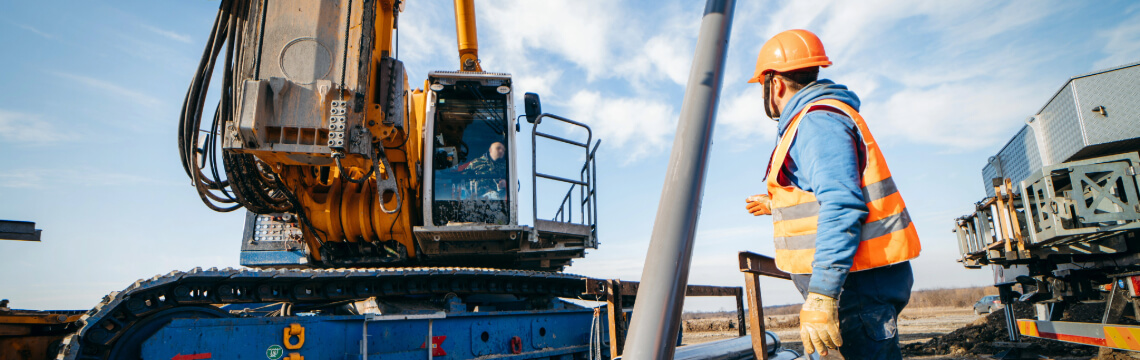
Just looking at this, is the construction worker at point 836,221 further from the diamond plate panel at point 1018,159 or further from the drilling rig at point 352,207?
the diamond plate panel at point 1018,159

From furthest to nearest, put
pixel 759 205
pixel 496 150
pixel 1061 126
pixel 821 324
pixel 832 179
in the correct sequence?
1. pixel 1061 126
2. pixel 496 150
3. pixel 759 205
4. pixel 832 179
5. pixel 821 324

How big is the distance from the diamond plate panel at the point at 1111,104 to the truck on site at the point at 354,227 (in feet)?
15.6

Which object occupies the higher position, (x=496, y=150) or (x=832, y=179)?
(x=496, y=150)

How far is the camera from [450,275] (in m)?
5.16

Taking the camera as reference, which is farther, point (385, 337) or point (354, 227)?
point (354, 227)

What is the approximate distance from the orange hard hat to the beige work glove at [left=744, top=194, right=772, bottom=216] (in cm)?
54

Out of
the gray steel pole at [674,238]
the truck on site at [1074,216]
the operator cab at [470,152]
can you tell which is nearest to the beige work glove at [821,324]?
the gray steel pole at [674,238]

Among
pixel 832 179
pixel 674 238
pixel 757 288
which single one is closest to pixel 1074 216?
pixel 757 288

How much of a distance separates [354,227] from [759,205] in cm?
400

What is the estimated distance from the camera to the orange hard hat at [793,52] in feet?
6.96

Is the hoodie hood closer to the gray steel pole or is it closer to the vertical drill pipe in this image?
the gray steel pole

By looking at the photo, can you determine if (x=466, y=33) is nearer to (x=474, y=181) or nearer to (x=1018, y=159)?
(x=474, y=181)

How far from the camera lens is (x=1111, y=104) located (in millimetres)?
7070

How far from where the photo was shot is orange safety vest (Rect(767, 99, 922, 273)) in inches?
70.9
